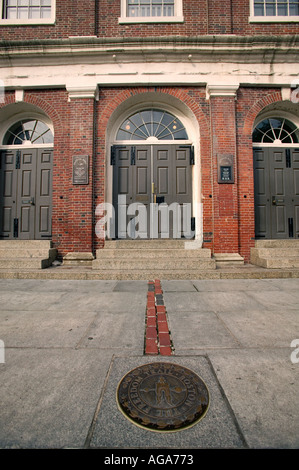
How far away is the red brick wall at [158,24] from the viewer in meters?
7.10

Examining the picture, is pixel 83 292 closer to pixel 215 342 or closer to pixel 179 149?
pixel 215 342

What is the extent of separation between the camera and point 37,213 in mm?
7508

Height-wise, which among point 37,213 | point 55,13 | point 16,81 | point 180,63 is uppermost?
point 55,13

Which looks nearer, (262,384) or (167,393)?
(167,393)

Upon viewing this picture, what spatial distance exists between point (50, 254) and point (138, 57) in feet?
20.8

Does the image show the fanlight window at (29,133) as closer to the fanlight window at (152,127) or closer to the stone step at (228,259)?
the fanlight window at (152,127)

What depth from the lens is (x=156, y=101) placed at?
24.6 ft

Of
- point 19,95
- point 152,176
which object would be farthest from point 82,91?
point 152,176

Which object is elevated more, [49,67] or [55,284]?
[49,67]

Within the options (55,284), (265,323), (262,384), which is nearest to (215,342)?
(262,384)

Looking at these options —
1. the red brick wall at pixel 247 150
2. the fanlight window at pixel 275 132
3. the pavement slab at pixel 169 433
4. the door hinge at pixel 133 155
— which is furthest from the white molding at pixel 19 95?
the pavement slab at pixel 169 433

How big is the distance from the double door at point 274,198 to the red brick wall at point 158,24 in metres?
3.80
